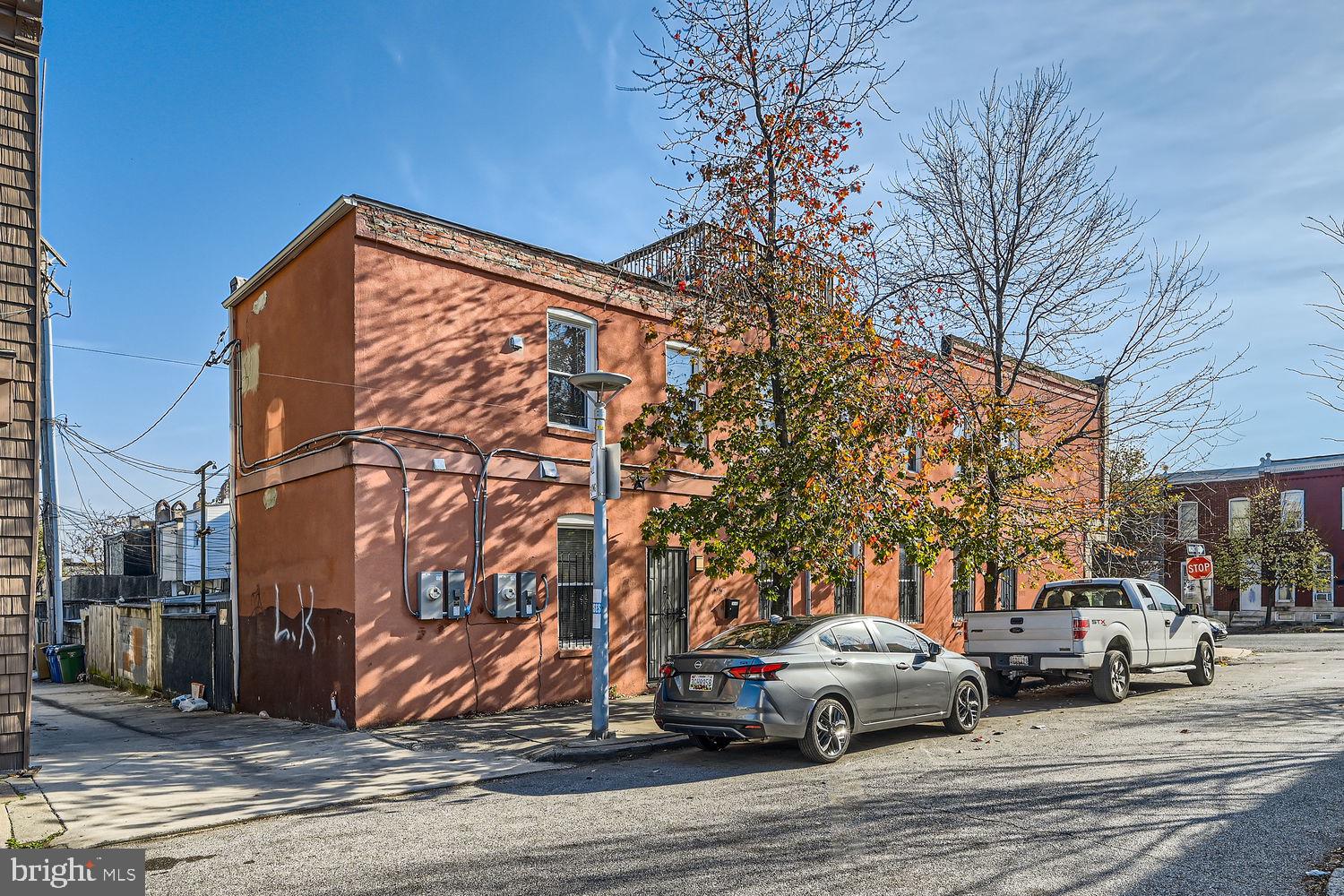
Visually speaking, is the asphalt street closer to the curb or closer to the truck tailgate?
the curb

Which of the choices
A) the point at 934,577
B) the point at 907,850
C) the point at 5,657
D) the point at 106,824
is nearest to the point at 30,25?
the point at 5,657

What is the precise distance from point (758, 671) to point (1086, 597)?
847cm

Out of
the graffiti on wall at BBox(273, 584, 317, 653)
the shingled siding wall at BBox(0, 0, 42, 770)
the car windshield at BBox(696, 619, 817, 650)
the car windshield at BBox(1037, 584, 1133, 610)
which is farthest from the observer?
the car windshield at BBox(1037, 584, 1133, 610)

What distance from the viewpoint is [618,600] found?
15.1 meters

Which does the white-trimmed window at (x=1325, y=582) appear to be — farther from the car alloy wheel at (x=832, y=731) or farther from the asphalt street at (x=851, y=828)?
the car alloy wheel at (x=832, y=731)

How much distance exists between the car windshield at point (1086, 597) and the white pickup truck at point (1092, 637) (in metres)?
0.01

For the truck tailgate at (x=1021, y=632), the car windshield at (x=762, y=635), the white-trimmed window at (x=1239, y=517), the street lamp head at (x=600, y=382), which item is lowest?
the truck tailgate at (x=1021, y=632)

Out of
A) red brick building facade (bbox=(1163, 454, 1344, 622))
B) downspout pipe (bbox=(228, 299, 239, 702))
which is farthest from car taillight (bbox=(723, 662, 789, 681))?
red brick building facade (bbox=(1163, 454, 1344, 622))

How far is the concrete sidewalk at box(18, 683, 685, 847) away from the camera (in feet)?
26.3

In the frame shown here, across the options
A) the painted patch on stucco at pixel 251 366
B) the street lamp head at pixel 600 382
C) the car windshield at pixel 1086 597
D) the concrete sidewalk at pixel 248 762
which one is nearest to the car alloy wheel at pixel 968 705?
the concrete sidewalk at pixel 248 762

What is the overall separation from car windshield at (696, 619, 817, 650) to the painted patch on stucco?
9.23m

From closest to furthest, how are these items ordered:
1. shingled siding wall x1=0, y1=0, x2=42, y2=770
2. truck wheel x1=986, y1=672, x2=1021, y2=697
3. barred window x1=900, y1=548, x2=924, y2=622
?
shingled siding wall x1=0, y1=0, x2=42, y2=770 < truck wheel x1=986, y1=672, x2=1021, y2=697 < barred window x1=900, y1=548, x2=924, y2=622

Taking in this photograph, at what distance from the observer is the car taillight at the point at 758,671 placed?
948 cm

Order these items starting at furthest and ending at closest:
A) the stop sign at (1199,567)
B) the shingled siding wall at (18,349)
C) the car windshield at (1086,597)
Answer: the stop sign at (1199,567) < the car windshield at (1086,597) < the shingled siding wall at (18,349)
